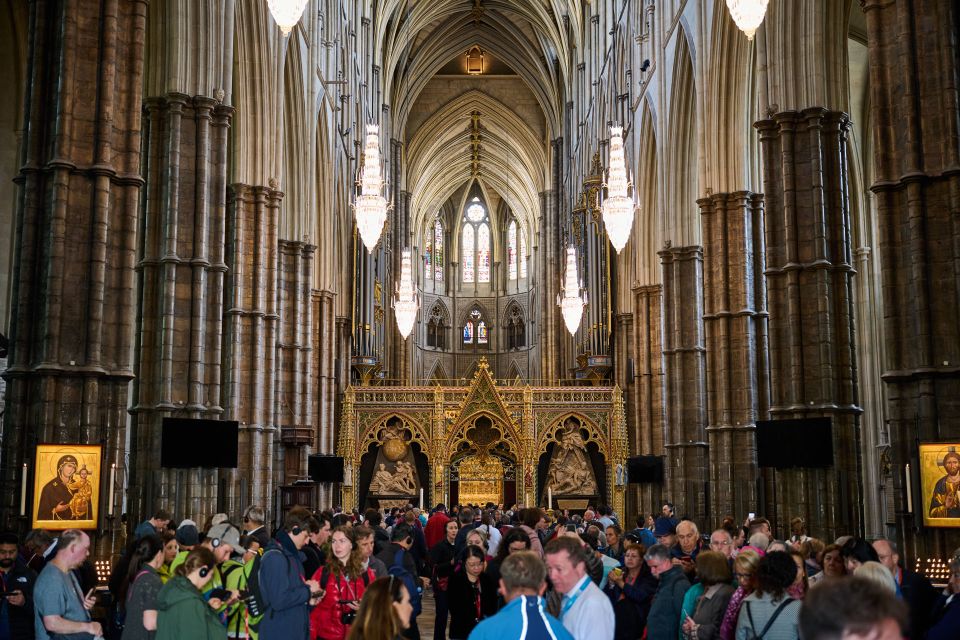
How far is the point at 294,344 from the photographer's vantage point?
2652 centimetres

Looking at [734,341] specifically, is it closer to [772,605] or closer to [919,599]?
[919,599]

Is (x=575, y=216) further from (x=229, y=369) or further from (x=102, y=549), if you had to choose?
(x=102, y=549)

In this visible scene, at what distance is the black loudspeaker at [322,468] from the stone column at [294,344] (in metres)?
0.36

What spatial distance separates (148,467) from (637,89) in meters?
19.4

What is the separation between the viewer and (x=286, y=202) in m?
27.2

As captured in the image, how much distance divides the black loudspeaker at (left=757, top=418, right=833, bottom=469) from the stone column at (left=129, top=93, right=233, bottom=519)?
8974 millimetres

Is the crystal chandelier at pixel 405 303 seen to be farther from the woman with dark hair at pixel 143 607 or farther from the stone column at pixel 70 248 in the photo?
the woman with dark hair at pixel 143 607

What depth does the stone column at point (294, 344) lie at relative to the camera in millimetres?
26047

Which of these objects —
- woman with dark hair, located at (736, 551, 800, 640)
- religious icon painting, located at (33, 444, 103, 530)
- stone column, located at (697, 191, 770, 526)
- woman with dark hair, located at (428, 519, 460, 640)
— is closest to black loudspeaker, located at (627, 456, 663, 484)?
stone column, located at (697, 191, 770, 526)

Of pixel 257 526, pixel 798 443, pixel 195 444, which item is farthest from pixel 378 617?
pixel 798 443

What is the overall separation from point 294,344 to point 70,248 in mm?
13090

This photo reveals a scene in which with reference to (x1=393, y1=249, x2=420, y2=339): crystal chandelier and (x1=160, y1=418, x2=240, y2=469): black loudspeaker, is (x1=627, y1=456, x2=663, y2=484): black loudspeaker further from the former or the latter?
(x1=160, y1=418, x2=240, y2=469): black loudspeaker

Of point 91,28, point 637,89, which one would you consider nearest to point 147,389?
point 91,28

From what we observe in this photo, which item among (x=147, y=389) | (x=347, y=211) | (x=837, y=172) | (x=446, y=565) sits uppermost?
(x=347, y=211)
